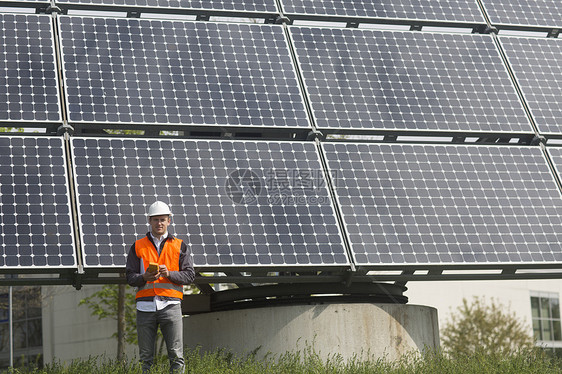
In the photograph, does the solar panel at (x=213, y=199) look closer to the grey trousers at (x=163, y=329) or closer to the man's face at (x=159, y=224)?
the man's face at (x=159, y=224)

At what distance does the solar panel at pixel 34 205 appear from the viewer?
9.39 meters

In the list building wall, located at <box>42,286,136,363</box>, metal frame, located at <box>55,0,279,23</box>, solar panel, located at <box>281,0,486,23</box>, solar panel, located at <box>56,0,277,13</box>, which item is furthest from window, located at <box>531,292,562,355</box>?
metal frame, located at <box>55,0,279,23</box>

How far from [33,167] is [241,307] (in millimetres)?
3589

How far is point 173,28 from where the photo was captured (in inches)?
487

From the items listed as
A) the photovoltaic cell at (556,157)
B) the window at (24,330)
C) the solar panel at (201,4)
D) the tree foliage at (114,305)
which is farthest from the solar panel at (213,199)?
the window at (24,330)

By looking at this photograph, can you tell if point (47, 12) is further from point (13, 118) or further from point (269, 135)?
point (269, 135)

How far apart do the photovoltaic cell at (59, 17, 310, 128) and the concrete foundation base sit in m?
2.73

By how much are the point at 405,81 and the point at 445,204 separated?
7.85 ft

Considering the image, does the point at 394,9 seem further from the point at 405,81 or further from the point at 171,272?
the point at 171,272

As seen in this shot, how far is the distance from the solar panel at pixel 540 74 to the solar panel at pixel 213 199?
4.20 meters

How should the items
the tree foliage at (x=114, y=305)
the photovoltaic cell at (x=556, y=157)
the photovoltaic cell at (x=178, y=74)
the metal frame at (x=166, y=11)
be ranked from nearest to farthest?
the photovoltaic cell at (x=178, y=74) < the photovoltaic cell at (x=556, y=157) < the metal frame at (x=166, y=11) < the tree foliage at (x=114, y=305)

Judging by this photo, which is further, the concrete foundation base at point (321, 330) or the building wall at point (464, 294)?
the building wall at point (464, 294)

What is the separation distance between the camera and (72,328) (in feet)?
146

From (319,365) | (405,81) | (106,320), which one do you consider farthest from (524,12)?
(106,320)
